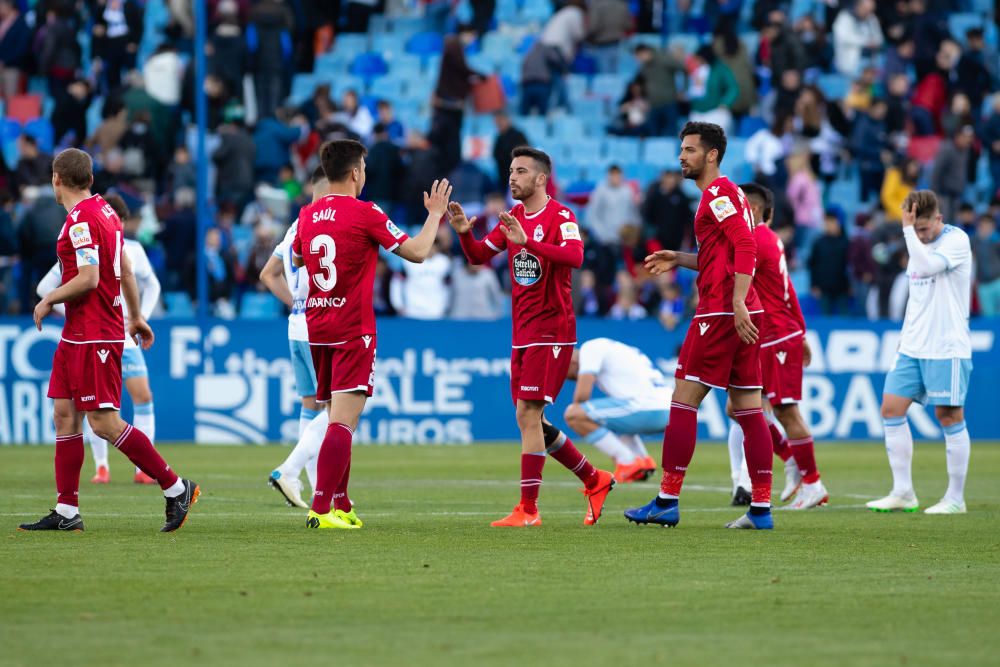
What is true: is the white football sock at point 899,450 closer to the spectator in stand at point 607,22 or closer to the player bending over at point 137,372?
the player bending over at point 137,372

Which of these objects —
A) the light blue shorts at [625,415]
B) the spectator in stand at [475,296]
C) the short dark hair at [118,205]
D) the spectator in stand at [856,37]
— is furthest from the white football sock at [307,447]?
the spectator in stand at [856,37]

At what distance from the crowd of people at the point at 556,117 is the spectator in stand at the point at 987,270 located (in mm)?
33

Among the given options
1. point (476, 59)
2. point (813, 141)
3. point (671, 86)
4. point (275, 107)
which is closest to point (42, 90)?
point (275, 107)

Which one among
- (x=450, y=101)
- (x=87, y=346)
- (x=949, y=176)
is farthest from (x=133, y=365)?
(x=949, y=176)

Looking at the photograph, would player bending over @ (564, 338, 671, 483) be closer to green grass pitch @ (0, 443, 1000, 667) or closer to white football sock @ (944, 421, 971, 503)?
green grass pitch @ (0, 443, 1000, 667)

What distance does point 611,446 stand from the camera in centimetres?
1612

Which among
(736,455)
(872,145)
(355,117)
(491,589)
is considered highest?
(355,117)

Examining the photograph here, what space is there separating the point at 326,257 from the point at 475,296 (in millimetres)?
14009

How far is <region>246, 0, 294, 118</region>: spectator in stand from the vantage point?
91.4 feet

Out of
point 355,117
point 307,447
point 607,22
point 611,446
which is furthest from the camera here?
point 607,22

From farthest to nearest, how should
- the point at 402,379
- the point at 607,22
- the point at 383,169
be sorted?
the point at 607,22, the point at 383,169, the point at 402,379

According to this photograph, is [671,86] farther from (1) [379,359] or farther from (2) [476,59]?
(1) [379,359]

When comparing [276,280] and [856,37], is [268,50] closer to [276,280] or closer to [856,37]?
[856,37]

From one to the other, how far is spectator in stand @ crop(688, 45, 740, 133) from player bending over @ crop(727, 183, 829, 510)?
15745 millimetres
